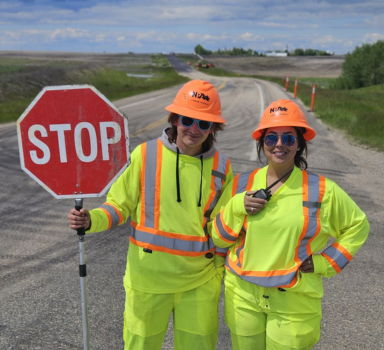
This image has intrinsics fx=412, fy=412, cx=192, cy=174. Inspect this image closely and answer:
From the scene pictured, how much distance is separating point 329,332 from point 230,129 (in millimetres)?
10758

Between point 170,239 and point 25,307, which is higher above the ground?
point 170,239

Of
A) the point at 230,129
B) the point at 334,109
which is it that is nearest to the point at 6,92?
the point at 230,129

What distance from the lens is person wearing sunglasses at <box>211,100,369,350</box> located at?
7.47ft

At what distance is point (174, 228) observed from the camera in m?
2.49

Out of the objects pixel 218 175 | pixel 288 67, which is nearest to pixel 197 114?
pixel 218 175

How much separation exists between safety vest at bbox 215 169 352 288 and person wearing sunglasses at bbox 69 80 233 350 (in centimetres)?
21

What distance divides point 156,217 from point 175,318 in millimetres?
624

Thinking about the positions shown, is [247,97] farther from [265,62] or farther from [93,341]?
[265,62]

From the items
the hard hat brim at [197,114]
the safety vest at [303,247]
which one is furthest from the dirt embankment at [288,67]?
the safety vest at [303,247]

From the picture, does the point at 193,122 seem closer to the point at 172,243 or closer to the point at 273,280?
the point at 172,243

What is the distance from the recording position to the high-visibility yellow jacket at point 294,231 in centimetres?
228

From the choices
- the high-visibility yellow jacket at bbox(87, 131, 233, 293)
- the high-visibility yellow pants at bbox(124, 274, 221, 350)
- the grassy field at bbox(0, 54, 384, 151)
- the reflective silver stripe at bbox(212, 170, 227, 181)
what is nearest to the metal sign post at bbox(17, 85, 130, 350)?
the high-visibility yellow jacket at bbox(87, 131, 233, 293)

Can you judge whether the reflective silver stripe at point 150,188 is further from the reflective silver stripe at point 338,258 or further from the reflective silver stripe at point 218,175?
the reflective silver stripe at point 338,258

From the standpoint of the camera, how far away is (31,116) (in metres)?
2.15
